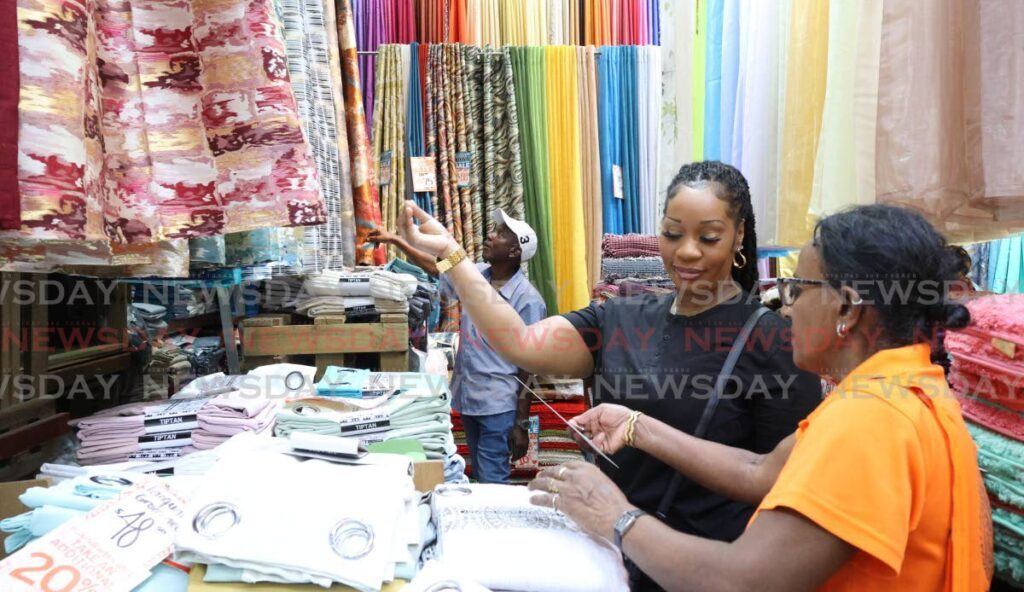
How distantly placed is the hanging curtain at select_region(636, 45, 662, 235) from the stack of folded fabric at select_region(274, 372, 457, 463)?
2.94 m

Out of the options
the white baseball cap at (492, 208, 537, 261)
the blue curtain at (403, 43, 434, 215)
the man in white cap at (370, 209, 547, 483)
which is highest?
the blue curtain at (403, 43, 434, 215)

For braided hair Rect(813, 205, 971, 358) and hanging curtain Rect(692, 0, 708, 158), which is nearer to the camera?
braided hair Rect(813, 205, 971, 358)

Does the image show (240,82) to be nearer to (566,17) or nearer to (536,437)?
(536,437)

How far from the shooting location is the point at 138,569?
0.99 meters

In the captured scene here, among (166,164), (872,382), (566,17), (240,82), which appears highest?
(566,17)

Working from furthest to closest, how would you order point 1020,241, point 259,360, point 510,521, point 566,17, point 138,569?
1. point 566,17
2. point 259,360
3. point 1020,241
4. point 510,521
5. point 138,569

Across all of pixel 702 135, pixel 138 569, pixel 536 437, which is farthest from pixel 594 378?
pixel 536 437

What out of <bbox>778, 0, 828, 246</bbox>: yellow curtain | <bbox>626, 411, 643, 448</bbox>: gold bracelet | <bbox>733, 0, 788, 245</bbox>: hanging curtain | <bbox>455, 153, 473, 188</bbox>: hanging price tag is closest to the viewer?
<bbox>626, 411, 643, 448</bbox>: gold bracelet

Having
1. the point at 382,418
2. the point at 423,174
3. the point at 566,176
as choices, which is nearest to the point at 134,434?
the point at 382,418

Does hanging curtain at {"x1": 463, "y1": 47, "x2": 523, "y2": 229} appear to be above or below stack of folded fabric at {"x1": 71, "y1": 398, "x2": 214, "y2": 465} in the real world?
above

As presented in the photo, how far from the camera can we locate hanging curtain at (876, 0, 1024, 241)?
1.29 meters

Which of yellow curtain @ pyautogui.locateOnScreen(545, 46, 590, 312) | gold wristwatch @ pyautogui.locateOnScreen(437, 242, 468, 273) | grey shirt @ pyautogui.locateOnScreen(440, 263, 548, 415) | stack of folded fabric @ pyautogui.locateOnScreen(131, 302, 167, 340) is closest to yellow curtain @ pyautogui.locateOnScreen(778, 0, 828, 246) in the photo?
gold wristwatch @ pyautogui.locateOnScreen(437, 242, 468, 273)

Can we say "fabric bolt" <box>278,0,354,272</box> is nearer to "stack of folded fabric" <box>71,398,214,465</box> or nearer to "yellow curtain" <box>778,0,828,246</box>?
"stack of folded fabric" <box>71,398,214,465</box>

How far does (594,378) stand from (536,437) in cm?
265
